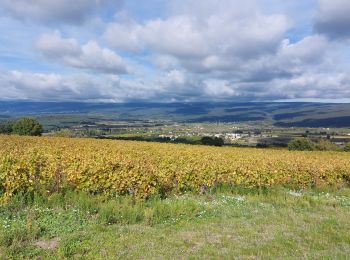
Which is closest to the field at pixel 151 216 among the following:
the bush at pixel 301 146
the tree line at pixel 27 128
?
the bush at pixel 301 146

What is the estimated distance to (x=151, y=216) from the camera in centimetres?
1021

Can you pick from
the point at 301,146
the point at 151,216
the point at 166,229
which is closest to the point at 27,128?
the point at 301,146

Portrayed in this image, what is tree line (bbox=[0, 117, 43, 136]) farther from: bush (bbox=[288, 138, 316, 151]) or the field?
the field

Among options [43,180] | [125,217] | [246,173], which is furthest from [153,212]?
[246,173]

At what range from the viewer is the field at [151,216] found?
25.3 feet

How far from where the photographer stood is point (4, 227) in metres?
8.38

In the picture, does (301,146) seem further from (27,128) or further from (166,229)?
(166,229)

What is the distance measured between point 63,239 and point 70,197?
13.6ft

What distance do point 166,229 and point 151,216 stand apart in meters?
0.97

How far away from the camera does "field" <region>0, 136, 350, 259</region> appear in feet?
25.3

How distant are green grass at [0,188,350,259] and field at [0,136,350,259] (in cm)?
2

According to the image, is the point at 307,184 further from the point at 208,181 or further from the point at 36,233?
the point at 36,233

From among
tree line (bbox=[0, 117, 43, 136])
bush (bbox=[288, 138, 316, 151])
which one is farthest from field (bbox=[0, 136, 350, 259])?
tree line (bbox=[0, 117, 43, 136])

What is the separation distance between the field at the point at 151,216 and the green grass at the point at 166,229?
25 mm
